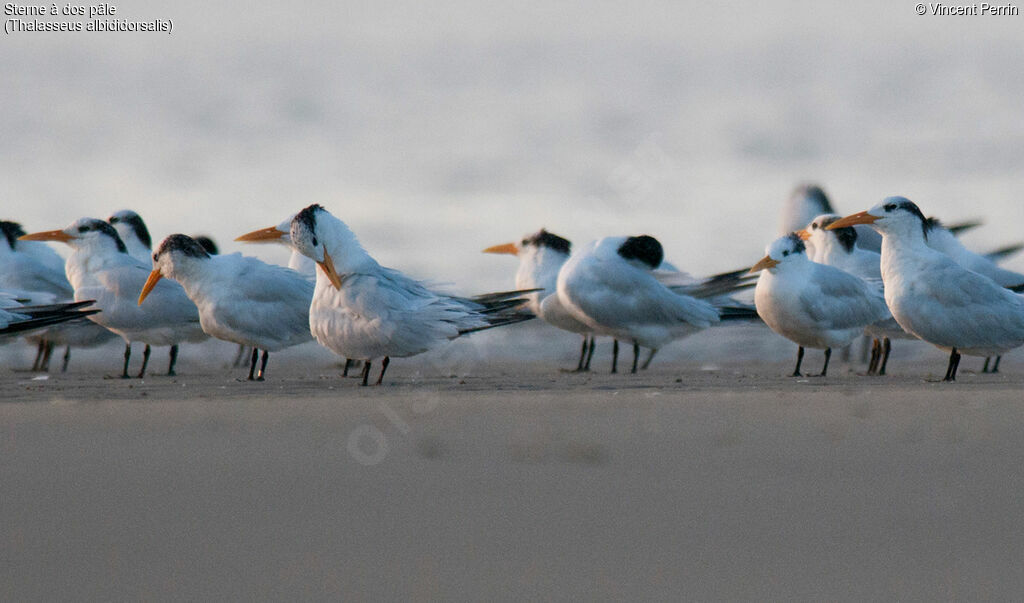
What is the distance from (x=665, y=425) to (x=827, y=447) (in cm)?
63

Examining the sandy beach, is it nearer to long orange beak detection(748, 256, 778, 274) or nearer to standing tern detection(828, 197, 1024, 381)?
standing tern detection(828, 197, 1024, 381)

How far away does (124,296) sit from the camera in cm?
784

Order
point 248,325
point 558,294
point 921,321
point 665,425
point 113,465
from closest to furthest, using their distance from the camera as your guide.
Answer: point 113,465, point 665,425, point 921,321, point 248,325, point 558,294

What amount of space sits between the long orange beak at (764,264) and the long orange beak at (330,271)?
2.58 meters

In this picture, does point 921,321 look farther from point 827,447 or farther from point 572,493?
point 572,493

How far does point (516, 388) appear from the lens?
19.2 ft

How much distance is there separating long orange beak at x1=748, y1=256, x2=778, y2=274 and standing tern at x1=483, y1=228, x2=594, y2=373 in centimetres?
203

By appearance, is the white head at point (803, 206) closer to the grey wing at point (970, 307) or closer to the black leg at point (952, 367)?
the grey wing at point (970, 307)

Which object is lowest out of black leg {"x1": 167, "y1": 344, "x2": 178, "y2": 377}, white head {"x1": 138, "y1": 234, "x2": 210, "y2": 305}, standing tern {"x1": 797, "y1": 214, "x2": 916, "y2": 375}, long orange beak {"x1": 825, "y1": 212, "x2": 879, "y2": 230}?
black leg {"x1": 167, "y1": 344, "x2": 178, "y2": 377}

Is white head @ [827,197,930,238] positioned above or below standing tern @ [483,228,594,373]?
above

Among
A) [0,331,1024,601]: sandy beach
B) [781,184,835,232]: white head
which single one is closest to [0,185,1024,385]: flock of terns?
[0,331,1024,601]: sandy beach

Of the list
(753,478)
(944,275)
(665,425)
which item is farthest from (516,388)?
(753,478)

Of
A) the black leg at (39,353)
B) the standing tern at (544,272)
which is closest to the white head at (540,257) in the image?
the standing tern at (544,272)

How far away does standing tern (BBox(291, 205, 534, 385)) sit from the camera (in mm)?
6312
